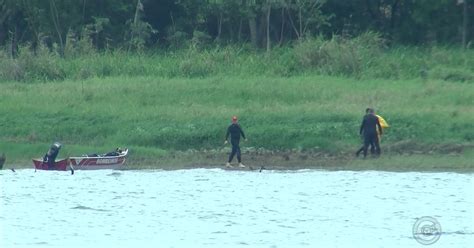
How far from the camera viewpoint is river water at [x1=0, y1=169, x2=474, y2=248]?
77.7 ft

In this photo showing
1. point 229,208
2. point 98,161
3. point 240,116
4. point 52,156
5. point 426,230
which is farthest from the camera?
point 240,116

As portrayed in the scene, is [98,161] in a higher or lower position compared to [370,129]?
lower

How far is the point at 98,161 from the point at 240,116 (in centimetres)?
541

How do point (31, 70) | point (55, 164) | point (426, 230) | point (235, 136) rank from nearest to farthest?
point (426, 230) → point (55, 164) → point (235, 136) → point (31, 70)

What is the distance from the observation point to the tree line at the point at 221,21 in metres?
50.1

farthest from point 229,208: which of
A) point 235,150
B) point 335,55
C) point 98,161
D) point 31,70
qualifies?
point 31,70

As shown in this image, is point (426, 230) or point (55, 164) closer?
point (426, 230)

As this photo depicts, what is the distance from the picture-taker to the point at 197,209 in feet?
89.9

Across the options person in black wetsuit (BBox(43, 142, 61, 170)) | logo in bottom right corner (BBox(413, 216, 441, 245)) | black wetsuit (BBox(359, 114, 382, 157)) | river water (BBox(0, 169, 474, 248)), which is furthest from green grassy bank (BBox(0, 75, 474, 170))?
logo in bottom right corner (BBox(413, 216, 441, 245))

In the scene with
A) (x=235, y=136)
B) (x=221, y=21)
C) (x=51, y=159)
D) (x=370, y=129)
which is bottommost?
(x=51, y=159)

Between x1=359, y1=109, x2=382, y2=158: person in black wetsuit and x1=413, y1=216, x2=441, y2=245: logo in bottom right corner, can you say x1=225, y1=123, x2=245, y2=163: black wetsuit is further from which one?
x1=413, y1=216, x2=441, y2=245: logo in bottom right corner

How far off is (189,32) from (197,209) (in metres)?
26.6

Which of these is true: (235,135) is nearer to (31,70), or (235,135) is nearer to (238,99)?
(238,99)

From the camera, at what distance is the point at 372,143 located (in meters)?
33.4
